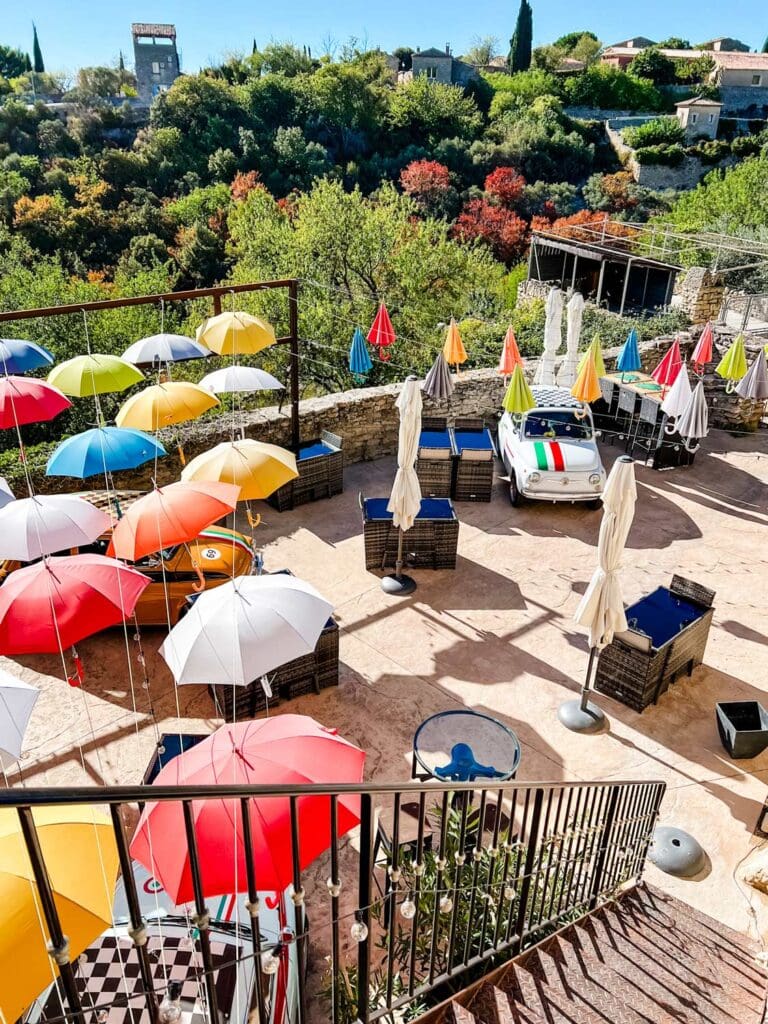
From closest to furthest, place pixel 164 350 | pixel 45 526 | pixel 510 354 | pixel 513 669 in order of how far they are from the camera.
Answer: pixel 45 526 < pixel 513 669 < pixel 164 350 < pixel 510 354

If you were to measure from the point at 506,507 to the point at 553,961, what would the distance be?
8.10 meters

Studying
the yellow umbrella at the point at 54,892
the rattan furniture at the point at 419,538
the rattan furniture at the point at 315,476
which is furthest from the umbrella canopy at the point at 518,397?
the yellow umbrella at the point at 54,892

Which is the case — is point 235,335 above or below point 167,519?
above

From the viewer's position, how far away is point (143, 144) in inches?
1969

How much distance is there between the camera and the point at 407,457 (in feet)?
28.0

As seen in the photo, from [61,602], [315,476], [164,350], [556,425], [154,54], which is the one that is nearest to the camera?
[61,602]

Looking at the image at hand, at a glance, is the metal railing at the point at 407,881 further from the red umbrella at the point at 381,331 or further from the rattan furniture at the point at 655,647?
the red umbrella at the point at 381,331

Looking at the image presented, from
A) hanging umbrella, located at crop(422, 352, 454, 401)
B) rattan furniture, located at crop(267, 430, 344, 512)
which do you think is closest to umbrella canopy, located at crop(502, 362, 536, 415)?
hanging umbrella, located at crop(422, 352, 454, 401)

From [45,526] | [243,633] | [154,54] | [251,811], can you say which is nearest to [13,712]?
[243,633]

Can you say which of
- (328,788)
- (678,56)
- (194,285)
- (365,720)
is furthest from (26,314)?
(678,56)

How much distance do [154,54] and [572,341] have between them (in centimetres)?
9292

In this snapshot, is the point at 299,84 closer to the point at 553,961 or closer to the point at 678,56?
the point at 678,56

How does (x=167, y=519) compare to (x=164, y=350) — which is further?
(x=164, y=350)

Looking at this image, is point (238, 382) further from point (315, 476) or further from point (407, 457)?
point (407, 457)
